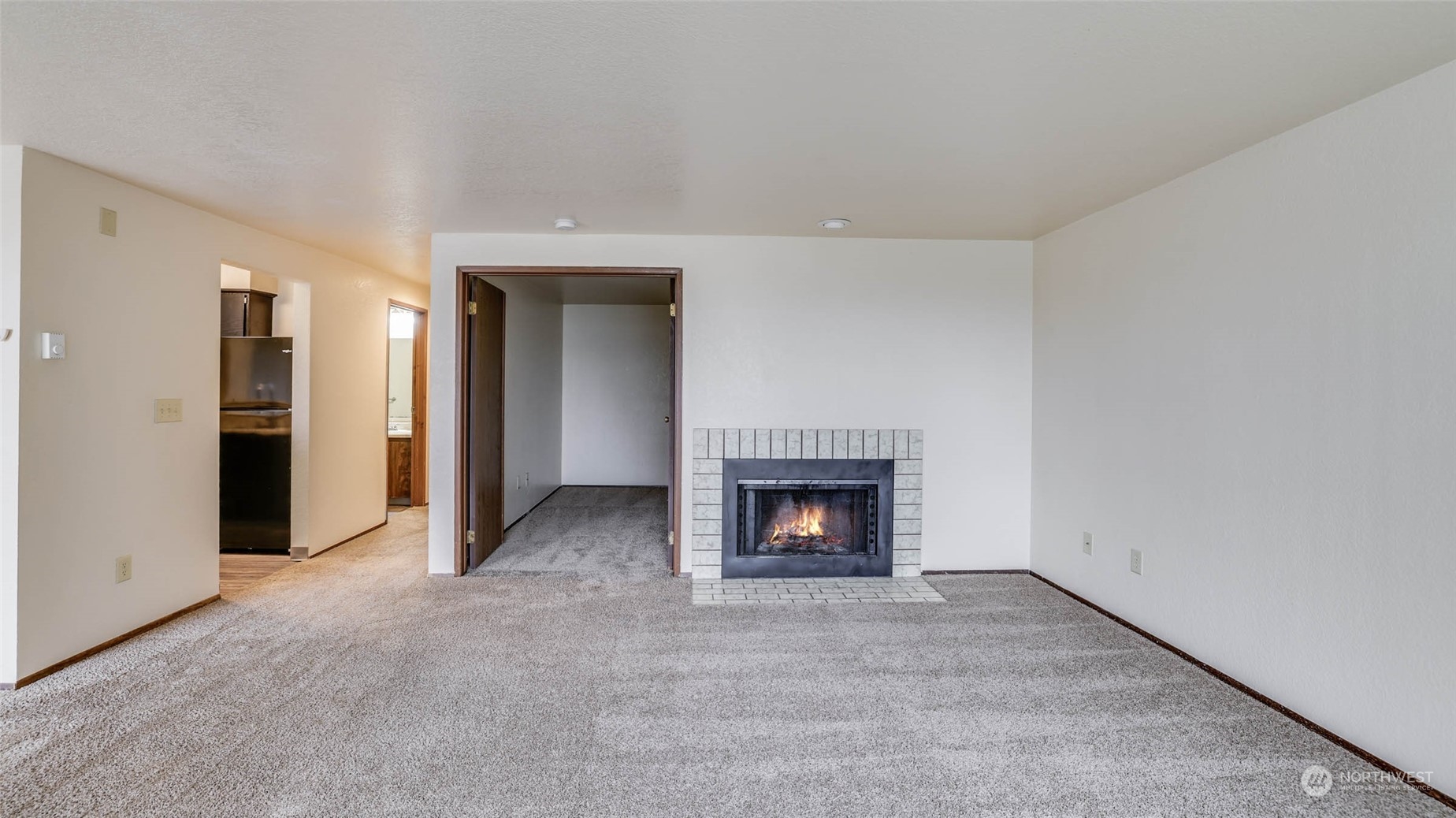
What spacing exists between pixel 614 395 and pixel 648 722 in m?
5.69

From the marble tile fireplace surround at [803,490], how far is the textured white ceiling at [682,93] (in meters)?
1.50

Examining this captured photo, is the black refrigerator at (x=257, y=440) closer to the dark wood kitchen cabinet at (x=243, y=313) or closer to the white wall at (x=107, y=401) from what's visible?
the dark wood kitchen cabinet at (x=243, y=313)

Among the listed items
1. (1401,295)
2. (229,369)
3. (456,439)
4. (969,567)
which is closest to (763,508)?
(969,567)

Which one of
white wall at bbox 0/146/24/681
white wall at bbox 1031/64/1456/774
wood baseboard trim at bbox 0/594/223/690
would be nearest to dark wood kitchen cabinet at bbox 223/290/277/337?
wood baseboard trim at bbox 0/594/223/690

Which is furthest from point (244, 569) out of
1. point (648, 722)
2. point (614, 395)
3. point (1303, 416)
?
point (1303, 416)

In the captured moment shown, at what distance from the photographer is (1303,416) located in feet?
7.69

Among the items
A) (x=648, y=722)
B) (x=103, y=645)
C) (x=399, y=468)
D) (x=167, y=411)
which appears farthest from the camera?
(x=399, y=468)

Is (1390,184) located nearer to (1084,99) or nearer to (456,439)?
(1084,99)

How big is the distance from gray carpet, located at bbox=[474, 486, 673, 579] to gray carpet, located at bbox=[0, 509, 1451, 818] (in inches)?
30.0

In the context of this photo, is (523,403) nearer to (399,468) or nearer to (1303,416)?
(399,468)

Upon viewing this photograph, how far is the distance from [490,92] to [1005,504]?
3.64 m

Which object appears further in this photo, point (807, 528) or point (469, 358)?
point (807, 528)

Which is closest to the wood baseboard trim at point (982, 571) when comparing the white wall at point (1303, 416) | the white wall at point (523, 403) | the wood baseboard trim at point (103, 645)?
the white wall at point (1303, 416)

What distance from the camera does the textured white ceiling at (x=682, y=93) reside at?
5.47 ft
